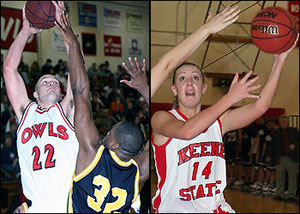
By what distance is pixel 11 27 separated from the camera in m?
2.09

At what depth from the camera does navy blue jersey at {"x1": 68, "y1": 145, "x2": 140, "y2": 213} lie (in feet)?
6.93

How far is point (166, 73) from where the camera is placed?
2221mm

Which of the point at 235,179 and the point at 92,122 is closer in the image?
the point at 92,122

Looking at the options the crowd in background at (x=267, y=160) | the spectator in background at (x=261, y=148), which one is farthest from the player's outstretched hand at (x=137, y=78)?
the spectator in background at (x=261, y=148)

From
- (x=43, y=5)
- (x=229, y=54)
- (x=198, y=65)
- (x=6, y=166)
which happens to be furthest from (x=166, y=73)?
(x=6, y=166)

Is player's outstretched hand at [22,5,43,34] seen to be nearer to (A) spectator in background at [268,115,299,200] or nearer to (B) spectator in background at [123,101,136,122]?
(B) spectator in background at [123,101,136,122]

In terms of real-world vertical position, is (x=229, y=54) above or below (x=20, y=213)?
above

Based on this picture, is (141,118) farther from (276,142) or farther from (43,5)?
(276,142)

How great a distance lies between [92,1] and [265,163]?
1.32 metres

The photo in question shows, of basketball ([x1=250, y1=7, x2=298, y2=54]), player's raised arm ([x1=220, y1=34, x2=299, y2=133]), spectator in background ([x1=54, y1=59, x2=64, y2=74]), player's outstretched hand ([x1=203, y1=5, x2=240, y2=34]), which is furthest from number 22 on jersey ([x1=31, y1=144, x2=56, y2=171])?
basketball ([x1=250, y1=7, x2=298, y2=54])

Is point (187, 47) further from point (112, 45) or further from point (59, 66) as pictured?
point (59, 66)

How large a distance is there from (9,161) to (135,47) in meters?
0.79

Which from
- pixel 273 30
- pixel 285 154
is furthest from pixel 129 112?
pixel 285 154

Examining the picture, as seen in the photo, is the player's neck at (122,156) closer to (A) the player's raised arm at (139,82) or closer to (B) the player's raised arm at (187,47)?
(A) the player's raised arm at (139,82)
